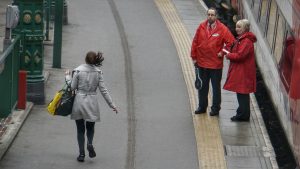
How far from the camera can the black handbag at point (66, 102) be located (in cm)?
1323

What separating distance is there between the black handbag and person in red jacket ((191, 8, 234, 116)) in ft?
10.3

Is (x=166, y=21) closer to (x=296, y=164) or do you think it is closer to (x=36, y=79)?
(x=36, y=79)

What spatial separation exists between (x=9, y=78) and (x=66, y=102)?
1.78 m

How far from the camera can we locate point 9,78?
14664 mm

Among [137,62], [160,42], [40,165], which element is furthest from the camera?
[160,42]

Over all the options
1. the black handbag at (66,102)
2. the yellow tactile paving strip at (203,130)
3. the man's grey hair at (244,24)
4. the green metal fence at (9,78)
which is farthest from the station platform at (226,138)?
the man's grey hair at (244,24)

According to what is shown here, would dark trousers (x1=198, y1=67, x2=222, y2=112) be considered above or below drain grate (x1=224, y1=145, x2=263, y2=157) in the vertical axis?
above

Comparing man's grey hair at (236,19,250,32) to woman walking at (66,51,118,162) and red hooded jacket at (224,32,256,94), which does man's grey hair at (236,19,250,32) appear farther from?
woman walking at (66,51,118,162)

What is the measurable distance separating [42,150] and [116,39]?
28.2ft

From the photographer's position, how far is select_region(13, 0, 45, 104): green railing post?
53.3 feet

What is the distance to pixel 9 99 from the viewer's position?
47.8 feet

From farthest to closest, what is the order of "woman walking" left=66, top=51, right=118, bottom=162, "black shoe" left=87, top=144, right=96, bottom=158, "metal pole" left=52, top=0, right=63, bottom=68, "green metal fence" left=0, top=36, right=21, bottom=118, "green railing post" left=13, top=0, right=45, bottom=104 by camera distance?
"metal pole" left=52, top=0, right=63, bottom=68 < "green railing post" left=13, top=0, right=45, bottom=104 < "green metal fence" left=0, top=36, right=21, bottom=118 < "black shoe" left=87, top=144, right=96, bottom=158 < "woman walking" left=66, top=51, right=118, bottom=162

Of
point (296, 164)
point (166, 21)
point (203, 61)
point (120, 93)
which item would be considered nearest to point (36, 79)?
point (120, 93)

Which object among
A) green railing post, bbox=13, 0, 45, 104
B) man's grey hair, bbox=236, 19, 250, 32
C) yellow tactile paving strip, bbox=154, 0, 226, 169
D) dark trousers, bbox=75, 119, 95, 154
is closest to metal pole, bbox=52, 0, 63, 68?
green railing post, bbox=13, 0, 45, 104
